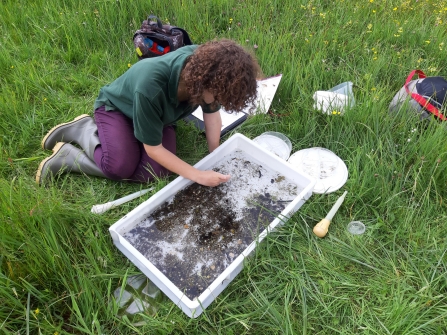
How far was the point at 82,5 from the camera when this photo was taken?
2951mm

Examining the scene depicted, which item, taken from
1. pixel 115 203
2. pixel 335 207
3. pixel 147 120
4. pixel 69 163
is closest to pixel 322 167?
pixel 335 207

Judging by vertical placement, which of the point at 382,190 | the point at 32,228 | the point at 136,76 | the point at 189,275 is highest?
the point at 136,76

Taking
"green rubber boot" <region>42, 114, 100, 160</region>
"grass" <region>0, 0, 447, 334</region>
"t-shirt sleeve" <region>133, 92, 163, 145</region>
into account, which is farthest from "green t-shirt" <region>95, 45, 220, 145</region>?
"green rubber boot" <region>42, 114, 100, 160</region>

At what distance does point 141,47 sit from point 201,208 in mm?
1176

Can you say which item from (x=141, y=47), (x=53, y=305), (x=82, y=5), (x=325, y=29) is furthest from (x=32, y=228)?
(x=325, y=29)

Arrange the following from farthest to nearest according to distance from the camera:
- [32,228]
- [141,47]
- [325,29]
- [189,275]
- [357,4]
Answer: [357,4]
[325,29]
[141,47]
[189,275]
[32,228]

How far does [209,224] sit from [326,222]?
1.88 ft

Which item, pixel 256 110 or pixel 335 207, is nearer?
pixel 335 207

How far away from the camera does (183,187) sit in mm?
1920

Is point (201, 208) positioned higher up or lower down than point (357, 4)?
lower down

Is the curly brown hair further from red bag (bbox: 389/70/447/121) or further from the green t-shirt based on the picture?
red bag (bbox: 389/70/447/121)

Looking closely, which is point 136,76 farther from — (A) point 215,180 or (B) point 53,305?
(B) point 53,305

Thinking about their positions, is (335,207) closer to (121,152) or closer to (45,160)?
(121,152)

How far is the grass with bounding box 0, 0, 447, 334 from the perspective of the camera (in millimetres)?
1428
